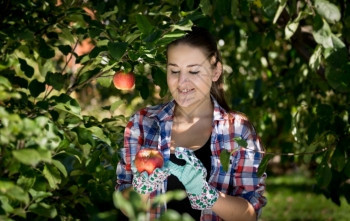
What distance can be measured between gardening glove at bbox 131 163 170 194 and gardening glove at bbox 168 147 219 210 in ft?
0.10

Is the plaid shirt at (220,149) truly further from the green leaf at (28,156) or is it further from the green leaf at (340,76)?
the green leaf at (28,156)

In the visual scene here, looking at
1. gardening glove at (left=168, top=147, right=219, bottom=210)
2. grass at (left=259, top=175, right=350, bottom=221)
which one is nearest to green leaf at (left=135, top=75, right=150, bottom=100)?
gardening glove at (left=168, top=147, right=219, bottom=210)

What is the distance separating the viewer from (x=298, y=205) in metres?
6.42

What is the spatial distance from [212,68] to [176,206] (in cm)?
49

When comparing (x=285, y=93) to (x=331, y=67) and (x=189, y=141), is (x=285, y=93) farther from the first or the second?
(x=189, y=141)

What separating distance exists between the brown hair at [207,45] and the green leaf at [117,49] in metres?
0.16

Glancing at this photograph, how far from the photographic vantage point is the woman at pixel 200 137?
79.9 inches

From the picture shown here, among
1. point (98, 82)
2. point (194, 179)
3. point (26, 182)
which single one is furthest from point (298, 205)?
point (26, 182)

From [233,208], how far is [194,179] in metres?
0.21

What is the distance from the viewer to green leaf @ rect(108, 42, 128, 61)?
2.06 metres

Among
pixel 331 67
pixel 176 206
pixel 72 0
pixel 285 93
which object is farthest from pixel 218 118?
pixel 285 93

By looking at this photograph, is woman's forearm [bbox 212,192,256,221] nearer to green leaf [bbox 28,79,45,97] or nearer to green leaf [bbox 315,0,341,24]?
green leaf [bbox 315,0,341,24]

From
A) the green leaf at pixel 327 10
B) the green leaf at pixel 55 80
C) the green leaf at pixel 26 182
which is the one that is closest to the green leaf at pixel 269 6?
the green leaf at pixel 327 10

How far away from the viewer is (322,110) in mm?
2492
